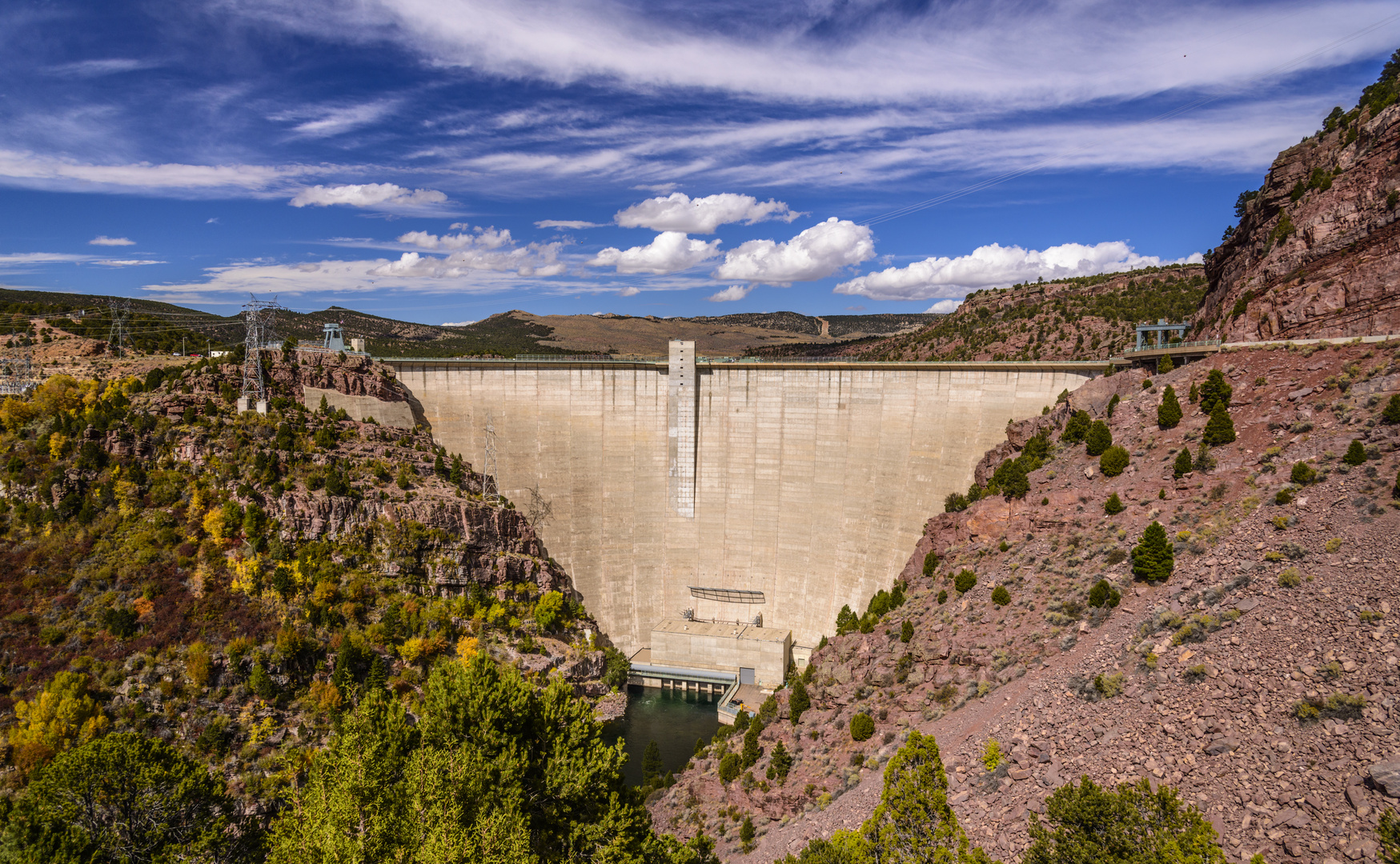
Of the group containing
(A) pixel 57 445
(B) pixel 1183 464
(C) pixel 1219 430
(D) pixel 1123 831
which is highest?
(C) pixel 1219 430

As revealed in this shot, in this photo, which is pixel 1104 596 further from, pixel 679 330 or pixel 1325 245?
pixel 679 330

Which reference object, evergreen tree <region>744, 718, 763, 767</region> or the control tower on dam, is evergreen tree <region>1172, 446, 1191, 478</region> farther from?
evergreen tree <region>744, 718, 763, 767</region>

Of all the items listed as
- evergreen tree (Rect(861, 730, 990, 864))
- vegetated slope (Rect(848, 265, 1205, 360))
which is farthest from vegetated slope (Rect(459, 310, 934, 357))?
evergreen tree (Rect(861, 730, 990, 864))

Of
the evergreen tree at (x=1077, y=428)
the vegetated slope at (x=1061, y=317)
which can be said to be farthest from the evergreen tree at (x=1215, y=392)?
the vegetated slope at (x=1061, y=317)

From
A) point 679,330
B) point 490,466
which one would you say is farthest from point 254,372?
point 679,330

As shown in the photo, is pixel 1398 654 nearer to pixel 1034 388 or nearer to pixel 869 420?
pixel 1034 388

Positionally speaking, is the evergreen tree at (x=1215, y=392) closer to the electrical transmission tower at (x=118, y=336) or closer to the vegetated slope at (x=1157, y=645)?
the vegetated slope at (x=1157, y=645)

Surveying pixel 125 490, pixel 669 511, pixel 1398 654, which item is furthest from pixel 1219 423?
pixel 125 490
